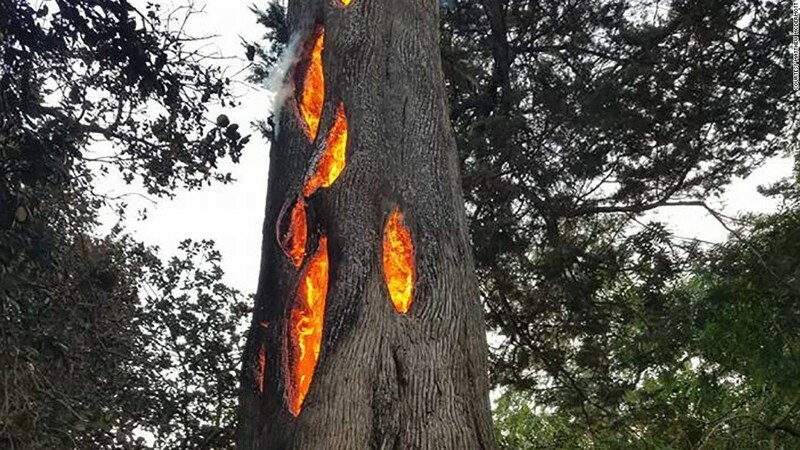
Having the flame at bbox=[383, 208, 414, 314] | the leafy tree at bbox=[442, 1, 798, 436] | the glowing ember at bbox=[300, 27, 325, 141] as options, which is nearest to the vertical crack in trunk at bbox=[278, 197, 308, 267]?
the flame at bbox=[383, 208, 414, 314]

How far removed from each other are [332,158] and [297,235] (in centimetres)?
32

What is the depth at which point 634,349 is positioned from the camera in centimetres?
534

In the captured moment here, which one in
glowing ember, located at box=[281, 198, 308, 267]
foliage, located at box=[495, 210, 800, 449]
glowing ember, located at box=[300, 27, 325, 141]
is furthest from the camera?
foliage, located at box=[495, 210, 800, 449]

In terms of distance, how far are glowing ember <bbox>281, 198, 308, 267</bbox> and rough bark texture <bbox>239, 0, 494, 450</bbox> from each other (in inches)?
1.5

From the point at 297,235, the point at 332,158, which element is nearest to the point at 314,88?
the point at 332,158

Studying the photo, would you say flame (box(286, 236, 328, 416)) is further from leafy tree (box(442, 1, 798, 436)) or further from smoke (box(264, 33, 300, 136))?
leafy tree (box(442, 1, 798, 436))

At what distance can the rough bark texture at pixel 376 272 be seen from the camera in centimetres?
206

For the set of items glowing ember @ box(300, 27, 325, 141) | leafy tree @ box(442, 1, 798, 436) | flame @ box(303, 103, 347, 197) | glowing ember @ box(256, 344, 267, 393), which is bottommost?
glowing ember @ box(256, 344, 267, 393)

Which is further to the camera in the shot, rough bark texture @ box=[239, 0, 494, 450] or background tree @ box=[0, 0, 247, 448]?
→ background tree @ box=[0, 0, 247, 448]

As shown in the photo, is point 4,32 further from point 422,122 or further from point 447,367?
point 447,367

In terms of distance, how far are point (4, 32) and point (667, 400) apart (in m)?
6.33

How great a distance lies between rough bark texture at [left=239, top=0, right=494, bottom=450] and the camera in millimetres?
2062

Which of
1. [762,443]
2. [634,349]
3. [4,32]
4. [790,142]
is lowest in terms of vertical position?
[762,443]

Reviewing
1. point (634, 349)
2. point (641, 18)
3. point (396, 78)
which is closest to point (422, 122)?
point (396, 78)
